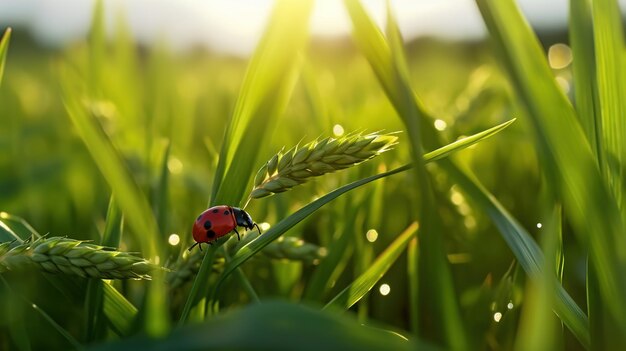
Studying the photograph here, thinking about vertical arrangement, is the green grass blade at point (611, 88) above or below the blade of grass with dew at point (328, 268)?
above

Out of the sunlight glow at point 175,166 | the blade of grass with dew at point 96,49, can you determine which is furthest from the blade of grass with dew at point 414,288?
the blade of grass with dew at point 96,49

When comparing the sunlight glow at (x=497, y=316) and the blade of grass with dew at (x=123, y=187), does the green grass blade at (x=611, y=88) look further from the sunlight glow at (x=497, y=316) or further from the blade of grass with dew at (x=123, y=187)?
the blade of grass with dew at (x=123, y=187)

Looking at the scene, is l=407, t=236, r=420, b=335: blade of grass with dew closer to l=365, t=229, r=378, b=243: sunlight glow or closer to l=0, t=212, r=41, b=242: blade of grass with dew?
l=365, t=229, r=378, b=243: sunlight glow

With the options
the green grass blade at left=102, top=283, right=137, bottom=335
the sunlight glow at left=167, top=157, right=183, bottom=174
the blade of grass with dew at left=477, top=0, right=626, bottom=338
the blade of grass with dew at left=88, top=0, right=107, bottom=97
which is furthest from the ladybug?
the blade of grass with dew at left=88, top=0, right=107, bottom=97

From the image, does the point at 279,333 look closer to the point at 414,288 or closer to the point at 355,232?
the point at 414,288

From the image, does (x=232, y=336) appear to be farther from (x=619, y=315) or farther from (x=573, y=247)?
(x=573, y=247)

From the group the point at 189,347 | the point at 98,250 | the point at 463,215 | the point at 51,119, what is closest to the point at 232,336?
the point at 189,347
